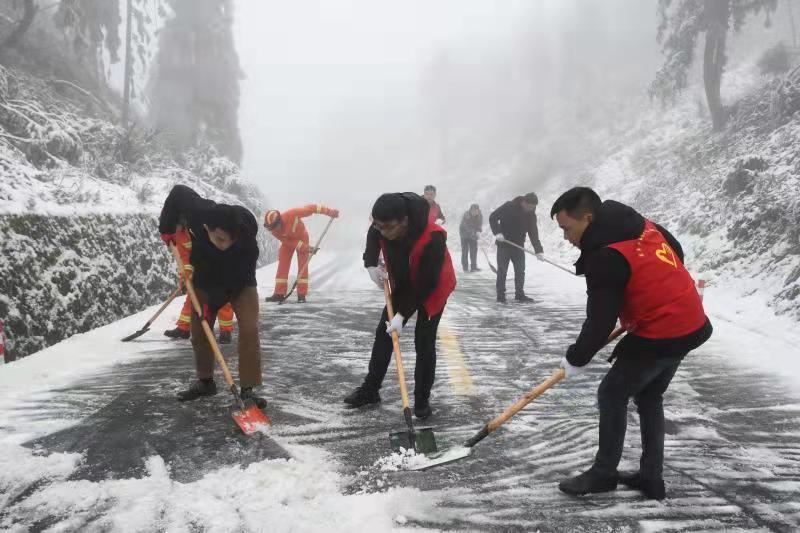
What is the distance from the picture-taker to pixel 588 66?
113 feet

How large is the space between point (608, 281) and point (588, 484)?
108 centimetres

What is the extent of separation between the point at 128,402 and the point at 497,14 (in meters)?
54.7

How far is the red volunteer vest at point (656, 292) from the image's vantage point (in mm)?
2283

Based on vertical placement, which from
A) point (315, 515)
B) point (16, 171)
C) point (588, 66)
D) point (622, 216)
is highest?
point (588, 66)

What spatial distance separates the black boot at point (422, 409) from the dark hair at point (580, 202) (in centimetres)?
178

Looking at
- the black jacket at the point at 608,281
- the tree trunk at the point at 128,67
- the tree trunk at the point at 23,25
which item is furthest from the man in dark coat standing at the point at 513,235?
the tree trunk at the point at 128,67

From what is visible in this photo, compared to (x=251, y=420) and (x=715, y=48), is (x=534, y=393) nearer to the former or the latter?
(x=251, y=420)

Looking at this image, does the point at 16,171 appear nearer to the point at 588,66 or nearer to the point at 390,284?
the point at 390,284

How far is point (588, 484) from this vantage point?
2.58 meters

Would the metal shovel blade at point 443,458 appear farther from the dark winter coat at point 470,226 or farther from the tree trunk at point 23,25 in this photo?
the tree trunk at point 23,25

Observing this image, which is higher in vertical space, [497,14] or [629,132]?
[497,14]

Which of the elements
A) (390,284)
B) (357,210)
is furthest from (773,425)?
(357,210)

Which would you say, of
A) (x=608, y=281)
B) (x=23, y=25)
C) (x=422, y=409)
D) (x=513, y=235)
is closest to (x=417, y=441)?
(x=422, y=409)

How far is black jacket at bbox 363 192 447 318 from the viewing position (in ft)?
10.9
